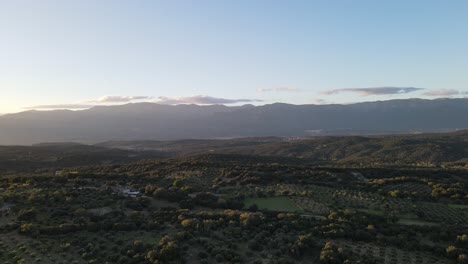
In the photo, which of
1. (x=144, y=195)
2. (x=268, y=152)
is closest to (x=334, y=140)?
(x=268, y=152)

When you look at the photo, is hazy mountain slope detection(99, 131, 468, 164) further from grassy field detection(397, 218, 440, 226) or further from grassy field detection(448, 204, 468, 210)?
grassy field detection(397, 218, 440, 226)

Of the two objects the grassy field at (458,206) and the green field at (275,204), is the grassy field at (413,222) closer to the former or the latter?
the grassy field at (458,206)

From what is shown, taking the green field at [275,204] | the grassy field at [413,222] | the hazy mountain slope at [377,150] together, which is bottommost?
the hazy mountain slope at [377,150]

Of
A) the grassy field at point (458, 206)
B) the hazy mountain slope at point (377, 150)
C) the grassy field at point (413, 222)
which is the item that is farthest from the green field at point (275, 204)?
the hazy mountain slope at point (377, 150)

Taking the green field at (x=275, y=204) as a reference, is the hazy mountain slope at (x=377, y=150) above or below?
below

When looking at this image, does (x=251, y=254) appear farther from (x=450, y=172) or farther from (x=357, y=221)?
(x=450, y=172)

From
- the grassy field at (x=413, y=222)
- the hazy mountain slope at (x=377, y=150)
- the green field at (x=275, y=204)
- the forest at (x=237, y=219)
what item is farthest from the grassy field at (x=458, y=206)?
the hazy mountain slope at (x=377, y=150)

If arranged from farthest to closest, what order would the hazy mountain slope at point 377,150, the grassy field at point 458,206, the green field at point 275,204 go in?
the hazy mountain slope at point 377,150, the grassy field at point 458,206, the green field at point 275,204

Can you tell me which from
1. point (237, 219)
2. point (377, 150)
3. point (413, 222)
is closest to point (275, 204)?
point (237, 219)

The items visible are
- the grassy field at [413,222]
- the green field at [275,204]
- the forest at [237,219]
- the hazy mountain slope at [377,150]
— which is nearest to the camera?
the forest at [237,219]

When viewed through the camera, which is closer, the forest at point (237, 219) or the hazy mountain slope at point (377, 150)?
the forest at point (237, 219)
